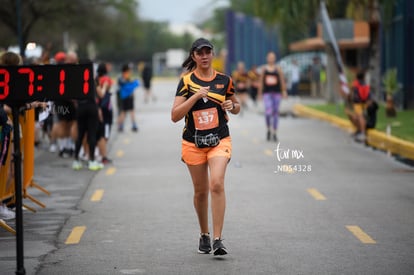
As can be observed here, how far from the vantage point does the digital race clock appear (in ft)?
25.9

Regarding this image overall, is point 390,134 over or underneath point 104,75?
underneath

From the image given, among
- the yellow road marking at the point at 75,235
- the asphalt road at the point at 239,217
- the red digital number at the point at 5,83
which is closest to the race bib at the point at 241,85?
the asphalt road at the point at 239,217

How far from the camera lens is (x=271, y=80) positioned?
74.7 ft

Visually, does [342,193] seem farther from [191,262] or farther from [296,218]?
[191,262]

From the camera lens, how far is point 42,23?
49.6 meters

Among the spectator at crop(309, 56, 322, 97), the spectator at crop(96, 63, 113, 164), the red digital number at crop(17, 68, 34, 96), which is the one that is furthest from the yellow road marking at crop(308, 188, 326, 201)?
the spectator at crop(309, 56, 322, 97)

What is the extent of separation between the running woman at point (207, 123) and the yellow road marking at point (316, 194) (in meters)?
4.14

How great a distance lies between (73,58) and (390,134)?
7.59 metres

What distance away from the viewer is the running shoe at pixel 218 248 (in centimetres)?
904

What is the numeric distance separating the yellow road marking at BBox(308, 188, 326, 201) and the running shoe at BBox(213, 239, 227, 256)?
4.26 m

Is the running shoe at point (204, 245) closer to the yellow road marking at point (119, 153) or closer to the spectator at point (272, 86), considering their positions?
the yellow road marking at point (119, 153)

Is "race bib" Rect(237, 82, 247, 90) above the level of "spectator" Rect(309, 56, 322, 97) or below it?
above

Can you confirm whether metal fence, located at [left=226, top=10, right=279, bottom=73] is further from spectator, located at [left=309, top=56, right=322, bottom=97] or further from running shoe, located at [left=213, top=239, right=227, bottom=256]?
running shoe, located at [left=213, top=239, right=227, bottom=256]

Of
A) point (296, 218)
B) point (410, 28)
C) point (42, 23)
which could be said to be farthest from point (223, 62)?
point (296, 218)
